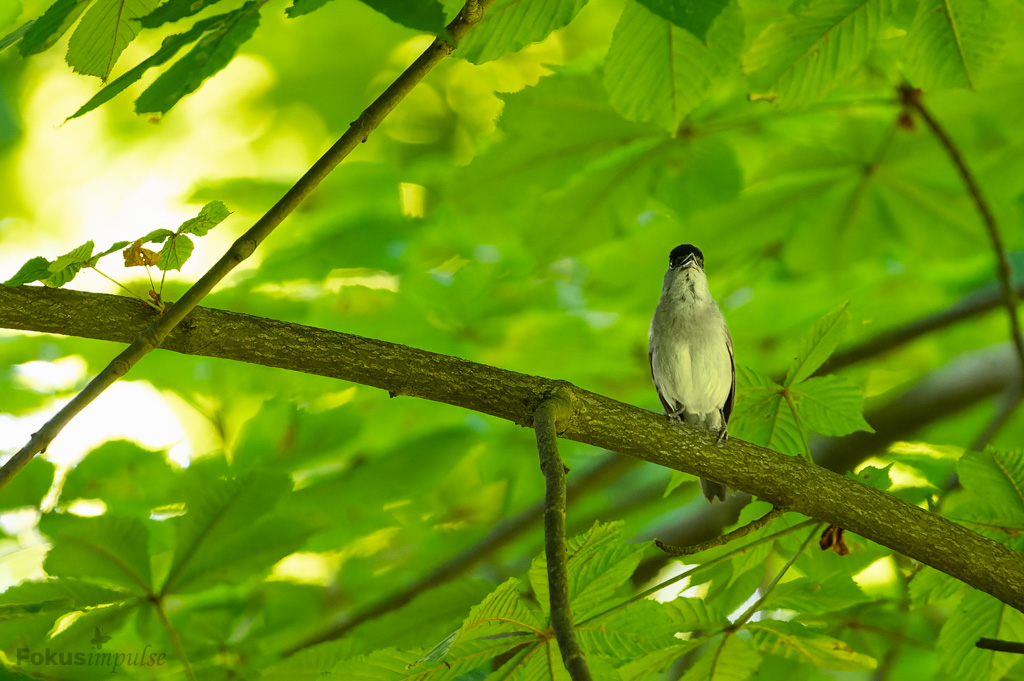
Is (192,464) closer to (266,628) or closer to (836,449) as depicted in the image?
(266,628)

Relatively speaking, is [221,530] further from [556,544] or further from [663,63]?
[663,63]

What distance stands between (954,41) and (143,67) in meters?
1.94

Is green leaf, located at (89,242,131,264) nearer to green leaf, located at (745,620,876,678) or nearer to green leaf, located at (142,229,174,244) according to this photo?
green leaf, located at (142,229,174,244)

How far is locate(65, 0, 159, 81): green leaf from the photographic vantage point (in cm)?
148

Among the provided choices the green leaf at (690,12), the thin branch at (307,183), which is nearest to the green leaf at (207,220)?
the thin branch at (307,183)

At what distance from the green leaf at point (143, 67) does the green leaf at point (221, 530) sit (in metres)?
1.27

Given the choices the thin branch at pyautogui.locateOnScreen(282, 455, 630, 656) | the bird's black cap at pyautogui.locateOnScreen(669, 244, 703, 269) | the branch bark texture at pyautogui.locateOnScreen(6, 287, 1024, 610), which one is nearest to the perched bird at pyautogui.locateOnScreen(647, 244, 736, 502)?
the bird's black cap at pyautogui.locateOnScreen(669, 244, 703, 269)

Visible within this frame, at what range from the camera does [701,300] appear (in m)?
3.52

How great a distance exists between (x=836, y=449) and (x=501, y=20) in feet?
8.86

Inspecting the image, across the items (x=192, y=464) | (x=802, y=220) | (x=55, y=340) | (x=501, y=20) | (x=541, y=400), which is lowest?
(x=541, y=400)

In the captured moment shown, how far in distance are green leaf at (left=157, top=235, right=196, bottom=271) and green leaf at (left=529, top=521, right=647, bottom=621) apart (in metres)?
0.95

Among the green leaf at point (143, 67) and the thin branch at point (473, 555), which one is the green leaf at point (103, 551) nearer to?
the thin branch at point (473, 555)

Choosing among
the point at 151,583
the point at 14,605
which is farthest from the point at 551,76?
the point at 14,605

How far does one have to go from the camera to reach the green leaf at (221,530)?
228 centimetres
